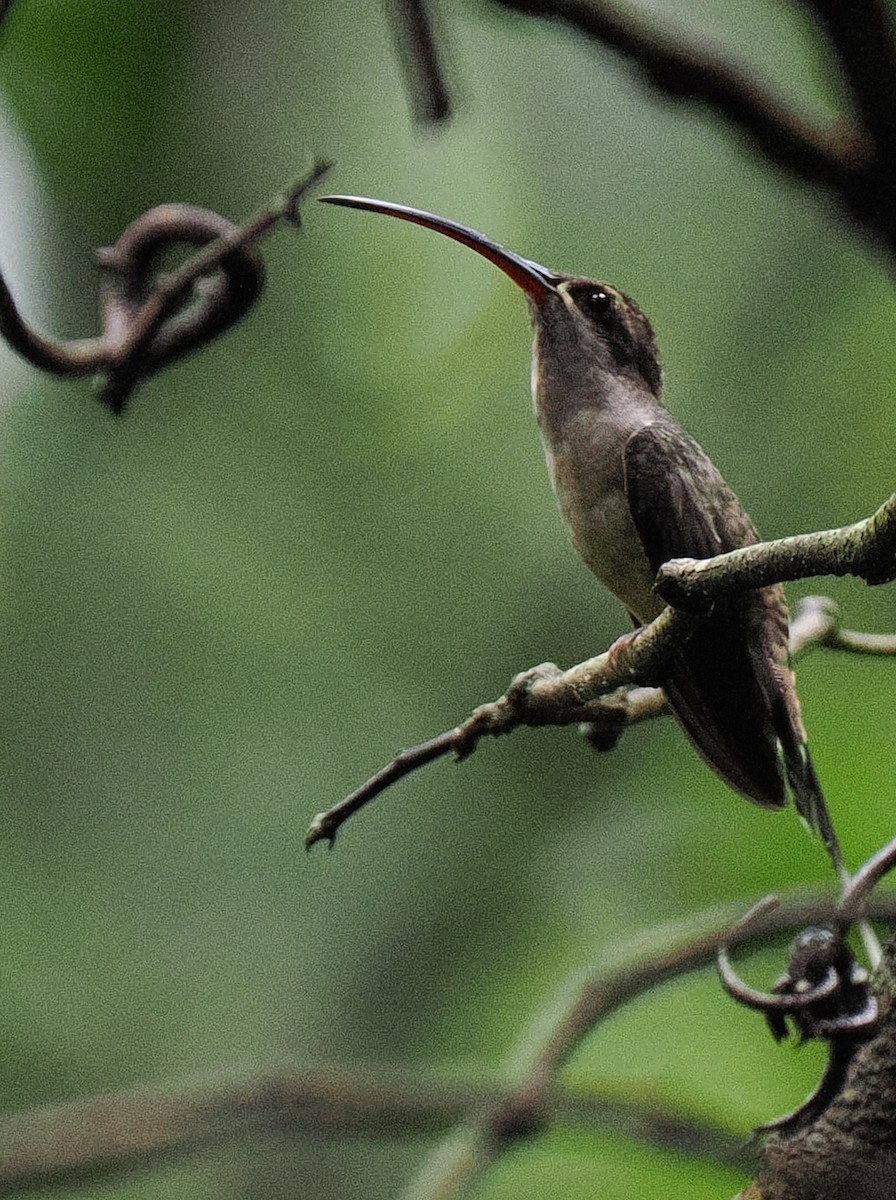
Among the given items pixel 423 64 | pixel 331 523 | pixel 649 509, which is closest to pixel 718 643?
pixel 649 509

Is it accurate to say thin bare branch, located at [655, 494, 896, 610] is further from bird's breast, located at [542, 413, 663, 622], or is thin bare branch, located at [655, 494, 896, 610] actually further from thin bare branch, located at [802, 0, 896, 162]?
thin bare branch, located at [802, 0, 896, 162]

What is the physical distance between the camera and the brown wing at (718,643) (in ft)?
6.01

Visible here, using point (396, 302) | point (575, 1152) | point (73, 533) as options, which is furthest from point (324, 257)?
point (575, 1152)

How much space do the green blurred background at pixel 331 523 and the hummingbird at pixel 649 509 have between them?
1.77m

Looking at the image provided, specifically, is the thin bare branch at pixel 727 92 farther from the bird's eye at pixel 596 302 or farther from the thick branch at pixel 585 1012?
the thick branch at pixel 585 1012

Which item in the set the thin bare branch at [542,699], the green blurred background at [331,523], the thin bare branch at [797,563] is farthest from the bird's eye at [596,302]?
the green blurred background at [331,523]

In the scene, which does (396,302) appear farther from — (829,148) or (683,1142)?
(683,1142)

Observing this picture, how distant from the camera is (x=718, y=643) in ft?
5.90

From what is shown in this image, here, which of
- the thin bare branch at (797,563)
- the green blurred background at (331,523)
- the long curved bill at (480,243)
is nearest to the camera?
the thin bare branch at (797,563)

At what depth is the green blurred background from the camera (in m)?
4.61

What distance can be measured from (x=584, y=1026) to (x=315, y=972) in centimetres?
314

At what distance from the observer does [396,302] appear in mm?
5633

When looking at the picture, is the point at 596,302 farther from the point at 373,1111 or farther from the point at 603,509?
the point at 373,1111

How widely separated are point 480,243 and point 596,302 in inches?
14.3
